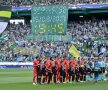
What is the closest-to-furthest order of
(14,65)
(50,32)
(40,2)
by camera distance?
(14,65)
(50,32)
(40,2)

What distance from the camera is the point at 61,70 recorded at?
2923 cm

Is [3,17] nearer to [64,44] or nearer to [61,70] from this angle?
[64,44]

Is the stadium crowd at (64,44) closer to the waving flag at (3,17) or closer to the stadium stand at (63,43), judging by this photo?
the stadium stand at (63,43)

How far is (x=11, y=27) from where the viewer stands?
5806 cm

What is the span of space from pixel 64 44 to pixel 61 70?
21.8m

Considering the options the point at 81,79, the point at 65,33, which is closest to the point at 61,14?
the point at 65,33

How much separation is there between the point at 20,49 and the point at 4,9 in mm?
6600

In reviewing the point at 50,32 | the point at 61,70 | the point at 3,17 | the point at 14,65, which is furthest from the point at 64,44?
the point at 61,70

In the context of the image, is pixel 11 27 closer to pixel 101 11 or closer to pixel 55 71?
pixel 101 11

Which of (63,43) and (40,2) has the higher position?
(40,2)

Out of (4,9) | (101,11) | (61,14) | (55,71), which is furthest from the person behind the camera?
(101,11)

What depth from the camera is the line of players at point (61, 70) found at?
92.6 feet

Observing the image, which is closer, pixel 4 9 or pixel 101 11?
pixel 4 9

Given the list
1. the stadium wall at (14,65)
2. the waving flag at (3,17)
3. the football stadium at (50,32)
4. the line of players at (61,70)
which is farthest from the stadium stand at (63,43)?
the line of players at (61,70)
